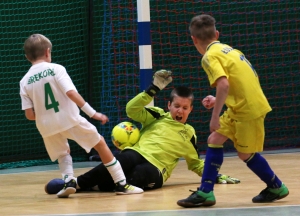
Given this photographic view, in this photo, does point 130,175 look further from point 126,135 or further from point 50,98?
point 50,98

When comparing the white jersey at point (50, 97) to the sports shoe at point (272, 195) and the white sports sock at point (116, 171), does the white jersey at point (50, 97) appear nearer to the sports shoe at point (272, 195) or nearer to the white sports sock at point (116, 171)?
the white sports sock at point (116, 171)

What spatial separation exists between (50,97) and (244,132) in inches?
53.2

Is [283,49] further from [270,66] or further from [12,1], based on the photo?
[12,1]

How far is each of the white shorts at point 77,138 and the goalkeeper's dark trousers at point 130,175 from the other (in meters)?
0.27

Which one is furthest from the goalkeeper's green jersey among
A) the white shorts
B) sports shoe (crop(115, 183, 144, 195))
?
the white shorts

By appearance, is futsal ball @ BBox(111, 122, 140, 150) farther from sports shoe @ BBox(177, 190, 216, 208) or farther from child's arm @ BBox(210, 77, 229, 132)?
child's arm @ BBox(210, 77, 229, 132)

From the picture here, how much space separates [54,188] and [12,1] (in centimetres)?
A: 305

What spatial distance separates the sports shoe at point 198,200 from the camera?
4.23m

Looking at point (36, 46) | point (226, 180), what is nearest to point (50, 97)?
point (36, 46)

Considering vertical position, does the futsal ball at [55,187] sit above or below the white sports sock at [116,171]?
below

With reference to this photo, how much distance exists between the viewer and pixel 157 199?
15.3ft

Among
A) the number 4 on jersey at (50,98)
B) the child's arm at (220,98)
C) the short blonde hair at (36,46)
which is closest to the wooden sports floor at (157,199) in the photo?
the child's arm at (220,98)

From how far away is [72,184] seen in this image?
495 centimetres

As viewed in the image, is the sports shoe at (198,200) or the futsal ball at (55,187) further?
the futsal ball at (55,187)
